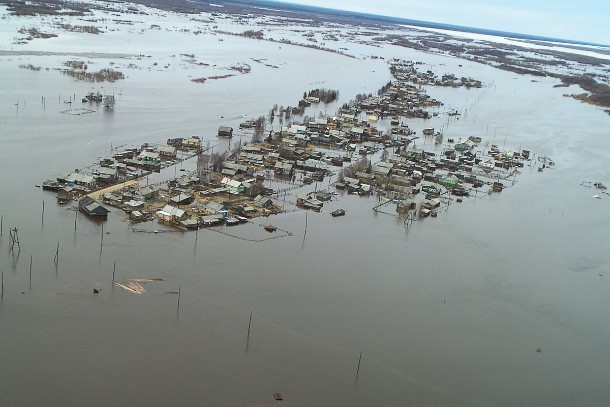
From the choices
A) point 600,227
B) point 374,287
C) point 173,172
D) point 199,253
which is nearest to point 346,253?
point 374,287

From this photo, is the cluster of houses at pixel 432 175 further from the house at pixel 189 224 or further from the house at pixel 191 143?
the house at pixel 189 224

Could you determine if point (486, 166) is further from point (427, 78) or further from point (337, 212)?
point (427, 78)

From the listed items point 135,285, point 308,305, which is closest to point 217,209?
point 135,285

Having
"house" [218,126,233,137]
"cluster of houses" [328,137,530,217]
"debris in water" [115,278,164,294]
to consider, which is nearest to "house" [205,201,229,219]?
"debris in water" [115,278,164,294]

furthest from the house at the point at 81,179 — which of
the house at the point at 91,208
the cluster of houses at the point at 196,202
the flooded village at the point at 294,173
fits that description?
the house at the point at 91,208

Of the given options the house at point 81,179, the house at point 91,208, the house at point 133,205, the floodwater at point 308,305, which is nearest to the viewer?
the floodwater at point 308,305

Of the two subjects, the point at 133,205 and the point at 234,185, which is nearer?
the point at 133,205
